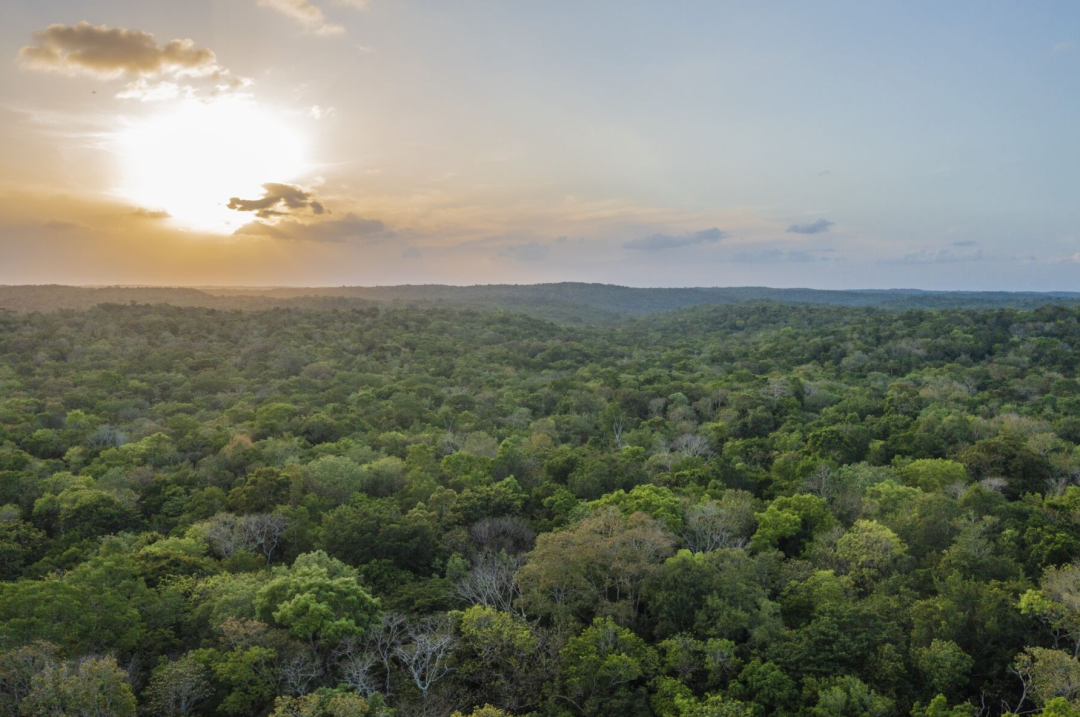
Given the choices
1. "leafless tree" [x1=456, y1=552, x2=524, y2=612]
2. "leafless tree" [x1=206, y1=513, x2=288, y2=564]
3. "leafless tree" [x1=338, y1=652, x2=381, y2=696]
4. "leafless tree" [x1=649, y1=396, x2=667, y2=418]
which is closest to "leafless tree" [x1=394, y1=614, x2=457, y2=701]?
"leafless tree" [x1=338, y1=652, x2=381, y2=696]

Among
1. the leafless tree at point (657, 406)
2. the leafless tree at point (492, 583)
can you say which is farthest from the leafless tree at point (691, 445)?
the leafless tree at point (492, 583)

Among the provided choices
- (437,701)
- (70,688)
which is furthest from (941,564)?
(70,688)

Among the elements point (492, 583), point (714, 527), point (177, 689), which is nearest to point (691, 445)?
point (714, 527)

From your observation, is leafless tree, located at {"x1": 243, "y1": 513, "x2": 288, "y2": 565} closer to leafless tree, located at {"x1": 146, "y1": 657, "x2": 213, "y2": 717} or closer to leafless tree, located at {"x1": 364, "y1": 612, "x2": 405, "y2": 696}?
leafless tree, located at {"x1": 364, "y1": 612, "x2": 405, "y2": 696}

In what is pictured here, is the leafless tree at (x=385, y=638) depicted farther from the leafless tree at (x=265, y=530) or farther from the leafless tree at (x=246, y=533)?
the leafless tree at (x=265, y=530)

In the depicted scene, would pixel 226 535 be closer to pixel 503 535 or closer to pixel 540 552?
pixel 503 535

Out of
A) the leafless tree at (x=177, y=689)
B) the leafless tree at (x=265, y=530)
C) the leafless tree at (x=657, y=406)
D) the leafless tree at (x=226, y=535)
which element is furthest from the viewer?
the leafless tree at (x=657, y=406)

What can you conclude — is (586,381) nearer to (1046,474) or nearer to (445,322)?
(1046,474)
